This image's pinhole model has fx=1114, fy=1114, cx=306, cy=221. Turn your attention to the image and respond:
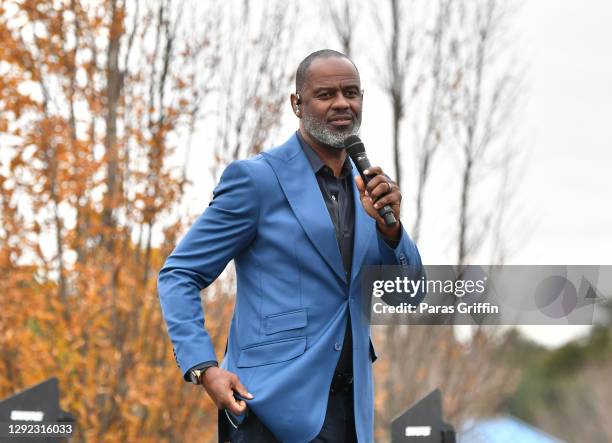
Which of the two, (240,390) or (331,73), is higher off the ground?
(331,73)

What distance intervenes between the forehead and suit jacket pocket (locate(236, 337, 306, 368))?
0.76 meters

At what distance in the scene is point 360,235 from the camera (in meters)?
3.29

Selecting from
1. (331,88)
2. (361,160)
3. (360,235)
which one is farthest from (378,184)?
(331,88)

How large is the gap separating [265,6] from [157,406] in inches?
141

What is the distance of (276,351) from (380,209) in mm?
520

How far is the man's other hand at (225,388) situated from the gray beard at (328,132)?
75cm

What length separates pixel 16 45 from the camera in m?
7.47

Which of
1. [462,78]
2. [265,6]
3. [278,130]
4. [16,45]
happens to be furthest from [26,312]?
[462,78]

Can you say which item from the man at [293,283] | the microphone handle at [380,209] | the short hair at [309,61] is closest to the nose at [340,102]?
the man at [293,283]

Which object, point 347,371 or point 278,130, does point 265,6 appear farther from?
point 347,371

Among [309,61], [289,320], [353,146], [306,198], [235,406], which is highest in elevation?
[309,61]

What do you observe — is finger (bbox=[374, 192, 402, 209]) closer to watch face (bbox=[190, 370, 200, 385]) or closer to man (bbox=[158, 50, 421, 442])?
man (bbox=[158, 50, 421, 442])

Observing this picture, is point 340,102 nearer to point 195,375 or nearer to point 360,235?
point 360,235

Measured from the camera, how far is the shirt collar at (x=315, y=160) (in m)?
3.41
